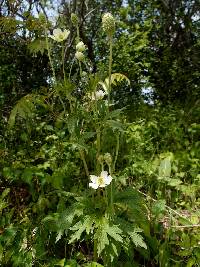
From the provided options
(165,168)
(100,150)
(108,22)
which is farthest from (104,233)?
(165,168)

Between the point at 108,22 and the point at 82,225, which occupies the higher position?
the point at 108,22

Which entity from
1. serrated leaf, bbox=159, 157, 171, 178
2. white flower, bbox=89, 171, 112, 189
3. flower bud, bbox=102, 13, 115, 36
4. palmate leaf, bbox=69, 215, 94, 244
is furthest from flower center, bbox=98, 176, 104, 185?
serrated leaf, bbox=159, 157, 171, 178

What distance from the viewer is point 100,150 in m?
2.62

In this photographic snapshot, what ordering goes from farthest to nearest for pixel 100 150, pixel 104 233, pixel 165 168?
pixel 165 168, pixel 100 150, pixel 104 233

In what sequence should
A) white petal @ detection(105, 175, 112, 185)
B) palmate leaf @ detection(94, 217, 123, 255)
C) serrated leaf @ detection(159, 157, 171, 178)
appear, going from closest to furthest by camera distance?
palmate leaf @ detection(94, 217, 123, 255) → white petal @ detection(105, 175, 112, 185) → serrated leaf @ detection(159, 157, 171, 178)

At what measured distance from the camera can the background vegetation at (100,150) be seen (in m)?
2.08

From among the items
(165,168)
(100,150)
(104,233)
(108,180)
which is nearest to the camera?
(104,233)

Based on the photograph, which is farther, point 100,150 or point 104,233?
point 100,150

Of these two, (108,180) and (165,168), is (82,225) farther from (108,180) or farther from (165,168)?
(165,168)

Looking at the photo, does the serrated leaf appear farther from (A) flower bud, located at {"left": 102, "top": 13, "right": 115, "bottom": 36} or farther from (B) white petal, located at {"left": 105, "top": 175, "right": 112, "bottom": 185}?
(A) flower bud, located at {"left": 102, "top": 13, "right": 115, "bottom": 36}

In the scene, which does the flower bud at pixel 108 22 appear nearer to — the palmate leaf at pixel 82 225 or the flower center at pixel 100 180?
the flower center at pixel 100 180

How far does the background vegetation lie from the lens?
6.82 ft

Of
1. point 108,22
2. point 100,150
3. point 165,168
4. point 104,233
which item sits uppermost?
point 108,22

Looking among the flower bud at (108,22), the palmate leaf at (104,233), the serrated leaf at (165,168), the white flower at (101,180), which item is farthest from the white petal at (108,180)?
the serrated leaf at (165,168)
